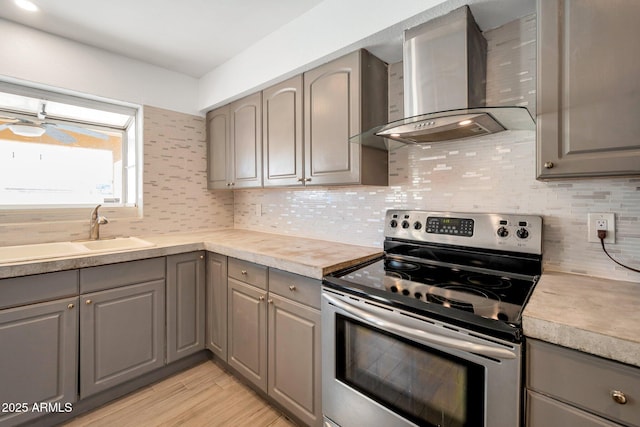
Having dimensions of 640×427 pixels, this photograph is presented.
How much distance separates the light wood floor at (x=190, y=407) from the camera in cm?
163

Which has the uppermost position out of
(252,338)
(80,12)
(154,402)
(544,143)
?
(80,12)

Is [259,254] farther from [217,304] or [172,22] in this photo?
[172,22]

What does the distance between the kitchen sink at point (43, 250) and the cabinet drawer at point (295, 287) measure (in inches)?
45.8

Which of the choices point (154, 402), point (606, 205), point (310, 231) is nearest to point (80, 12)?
point (310, 231)

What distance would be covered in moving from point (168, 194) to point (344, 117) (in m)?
1.73

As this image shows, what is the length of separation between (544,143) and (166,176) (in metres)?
2.58

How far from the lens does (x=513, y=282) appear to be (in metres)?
1.24

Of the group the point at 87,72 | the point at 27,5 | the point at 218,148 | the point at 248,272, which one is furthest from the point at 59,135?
the point at 248,272

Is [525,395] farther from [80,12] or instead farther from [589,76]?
[80,12]

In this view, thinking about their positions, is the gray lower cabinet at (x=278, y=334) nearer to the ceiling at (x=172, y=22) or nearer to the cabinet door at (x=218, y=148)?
the cabinet door at (x=218, y=148)

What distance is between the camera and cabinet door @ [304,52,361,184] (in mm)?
1630

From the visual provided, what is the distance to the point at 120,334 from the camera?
1784mm

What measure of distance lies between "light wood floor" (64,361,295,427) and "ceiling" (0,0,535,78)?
216cm

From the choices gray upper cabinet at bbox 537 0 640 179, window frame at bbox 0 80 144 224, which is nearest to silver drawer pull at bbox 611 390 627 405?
gray upper cabinet at bbox 537 0 640 179
